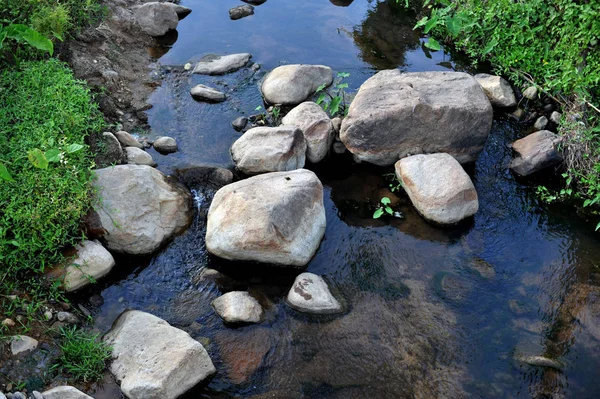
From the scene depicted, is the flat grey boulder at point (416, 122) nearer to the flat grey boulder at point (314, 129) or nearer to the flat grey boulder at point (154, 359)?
the flat grey boulder at point (314, 129)

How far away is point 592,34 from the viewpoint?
801 cm

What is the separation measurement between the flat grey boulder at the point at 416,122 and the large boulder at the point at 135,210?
115 inches

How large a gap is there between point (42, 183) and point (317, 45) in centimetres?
667

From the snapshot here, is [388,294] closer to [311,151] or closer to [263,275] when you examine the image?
[263,275]

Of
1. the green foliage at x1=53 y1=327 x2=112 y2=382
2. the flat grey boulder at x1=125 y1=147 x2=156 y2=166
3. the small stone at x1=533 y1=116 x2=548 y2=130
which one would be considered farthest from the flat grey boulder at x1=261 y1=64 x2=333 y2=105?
the green foliage at x1=53 y1=327 x2=112 y2=382

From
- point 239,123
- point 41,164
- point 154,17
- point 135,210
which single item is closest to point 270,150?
point 239,123

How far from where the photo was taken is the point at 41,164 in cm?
519

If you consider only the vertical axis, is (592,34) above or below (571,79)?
above

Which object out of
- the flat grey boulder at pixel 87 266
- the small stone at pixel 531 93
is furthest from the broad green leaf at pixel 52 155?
the small stone at pixel 531 93

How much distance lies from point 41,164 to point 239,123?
396 cm

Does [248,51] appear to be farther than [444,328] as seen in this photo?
Yes

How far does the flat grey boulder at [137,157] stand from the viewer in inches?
298

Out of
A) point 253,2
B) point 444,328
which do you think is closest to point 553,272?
point 444,328

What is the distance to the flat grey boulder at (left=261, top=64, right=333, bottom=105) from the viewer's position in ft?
29.6
